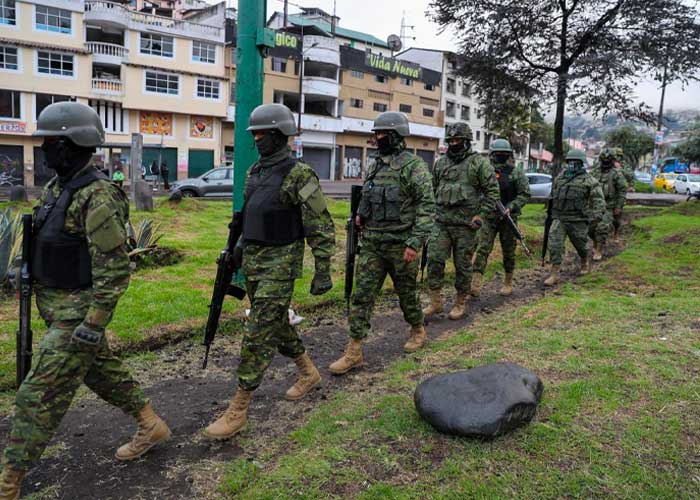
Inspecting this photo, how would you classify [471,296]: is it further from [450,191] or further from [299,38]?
[299,38]

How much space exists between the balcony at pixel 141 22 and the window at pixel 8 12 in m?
3.98

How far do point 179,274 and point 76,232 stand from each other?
5.20 meters

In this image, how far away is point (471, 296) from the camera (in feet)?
26.9

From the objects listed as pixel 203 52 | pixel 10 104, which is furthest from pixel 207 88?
pixel 10 104

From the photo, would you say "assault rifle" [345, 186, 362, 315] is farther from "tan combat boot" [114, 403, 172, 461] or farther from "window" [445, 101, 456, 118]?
"window" [445, 101, 456, 118]

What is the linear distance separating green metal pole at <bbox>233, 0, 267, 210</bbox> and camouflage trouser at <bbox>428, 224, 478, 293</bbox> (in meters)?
2.34

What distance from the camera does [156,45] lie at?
129ft

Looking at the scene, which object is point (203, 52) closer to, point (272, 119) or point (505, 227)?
point (505, 227)

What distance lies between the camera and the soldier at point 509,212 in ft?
26.7

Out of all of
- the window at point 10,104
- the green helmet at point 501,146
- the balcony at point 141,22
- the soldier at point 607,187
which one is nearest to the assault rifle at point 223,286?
the green helmet at point 501,146

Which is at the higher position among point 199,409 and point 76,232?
point 76,232

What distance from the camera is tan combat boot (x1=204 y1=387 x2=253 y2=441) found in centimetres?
392

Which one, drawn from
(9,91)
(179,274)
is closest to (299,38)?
(9,91)

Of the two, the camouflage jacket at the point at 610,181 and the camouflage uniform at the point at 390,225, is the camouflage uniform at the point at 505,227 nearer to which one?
the camouflage uniform at the point at 390,225
